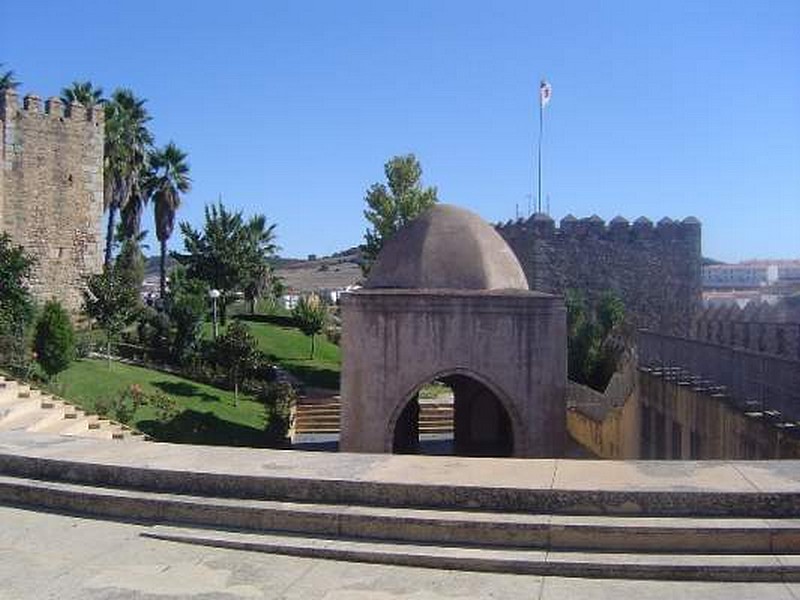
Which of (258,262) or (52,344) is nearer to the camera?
(52,344)

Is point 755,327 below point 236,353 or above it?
above

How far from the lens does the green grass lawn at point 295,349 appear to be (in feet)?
108

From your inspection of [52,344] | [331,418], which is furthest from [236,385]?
[52,344]

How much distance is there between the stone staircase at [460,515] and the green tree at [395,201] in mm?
31705

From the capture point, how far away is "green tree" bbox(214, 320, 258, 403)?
27969 mm

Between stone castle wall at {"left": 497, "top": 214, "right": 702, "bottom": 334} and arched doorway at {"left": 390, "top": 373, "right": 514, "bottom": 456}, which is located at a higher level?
stone castle wall at {"left": 497, "top": 214, "right": 702, "bottom": 334}

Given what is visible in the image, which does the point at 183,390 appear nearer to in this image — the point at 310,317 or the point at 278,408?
the point at 278,408

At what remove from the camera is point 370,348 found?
13.5m

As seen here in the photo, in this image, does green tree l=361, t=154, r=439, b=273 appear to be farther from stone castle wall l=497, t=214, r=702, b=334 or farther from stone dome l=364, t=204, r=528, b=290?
stone dome l=364, t=204, r=528, b=290

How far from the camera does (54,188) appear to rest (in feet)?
94.2

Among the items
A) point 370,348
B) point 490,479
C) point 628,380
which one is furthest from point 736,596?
point 628,380

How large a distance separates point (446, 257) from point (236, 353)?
1489cm

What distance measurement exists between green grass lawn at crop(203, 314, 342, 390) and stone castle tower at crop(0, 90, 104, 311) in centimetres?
663

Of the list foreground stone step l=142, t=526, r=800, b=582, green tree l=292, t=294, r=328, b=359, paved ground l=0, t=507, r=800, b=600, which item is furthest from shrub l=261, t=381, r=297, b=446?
foreground stone step l=142, t=526, r=800, b=582
